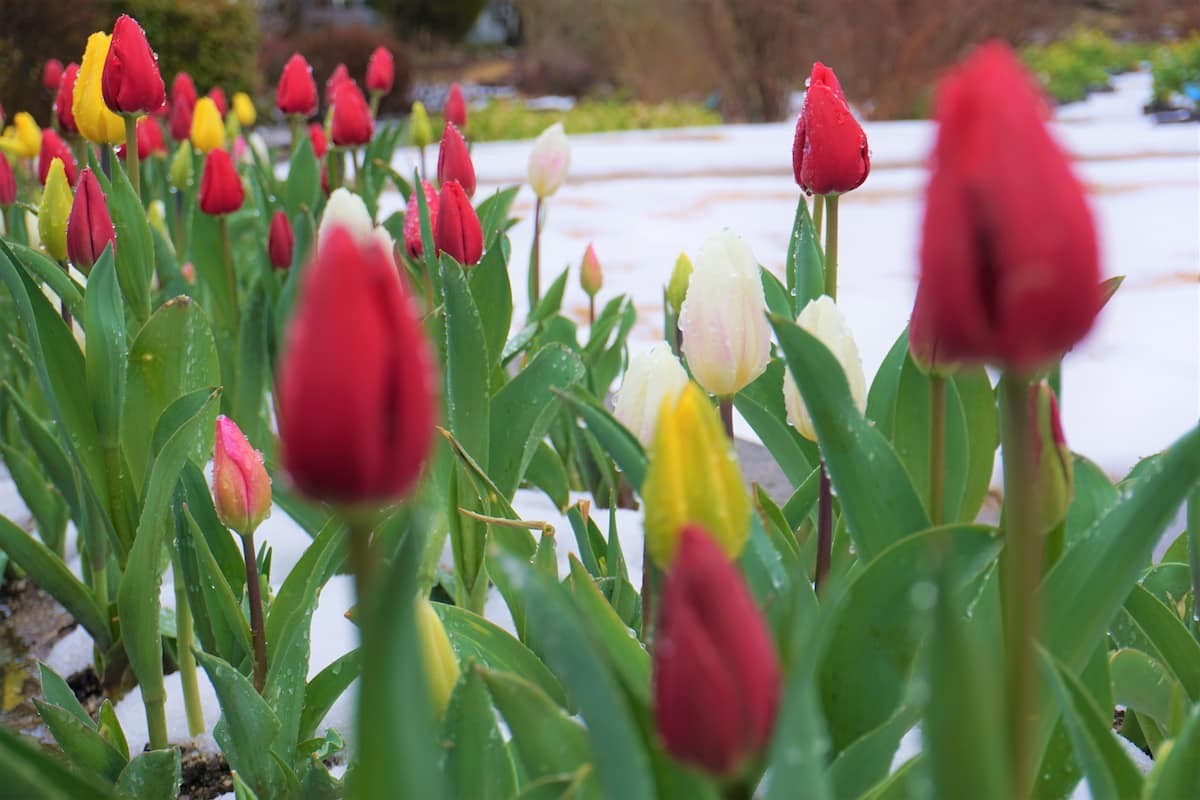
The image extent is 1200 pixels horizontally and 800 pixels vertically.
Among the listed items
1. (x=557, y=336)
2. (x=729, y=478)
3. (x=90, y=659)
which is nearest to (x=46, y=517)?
(x=90, y=659)

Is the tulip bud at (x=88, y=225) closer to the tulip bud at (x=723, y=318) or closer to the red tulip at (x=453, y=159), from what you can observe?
the red tulip at (x=453, y=159)

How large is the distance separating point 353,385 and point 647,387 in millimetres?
616

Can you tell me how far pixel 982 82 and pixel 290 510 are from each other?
121cm

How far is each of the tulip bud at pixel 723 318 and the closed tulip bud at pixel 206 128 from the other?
1763 mm

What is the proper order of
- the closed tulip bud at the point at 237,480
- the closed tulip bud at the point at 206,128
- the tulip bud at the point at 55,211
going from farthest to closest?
the closed tulip bud at the point at 206,128 → the tulip bud at the point at 55,211 → the closed tulip bud at the point at 237,480

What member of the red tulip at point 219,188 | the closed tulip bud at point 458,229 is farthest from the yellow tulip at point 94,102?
the closed tulip bud at point 458,229

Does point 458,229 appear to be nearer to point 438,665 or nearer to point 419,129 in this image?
point 438,665

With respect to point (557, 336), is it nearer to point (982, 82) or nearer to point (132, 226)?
point (132, 226)

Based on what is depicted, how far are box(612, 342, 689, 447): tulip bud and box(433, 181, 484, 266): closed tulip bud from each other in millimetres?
424

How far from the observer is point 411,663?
16.6 inches

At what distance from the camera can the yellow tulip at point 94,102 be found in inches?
58.1

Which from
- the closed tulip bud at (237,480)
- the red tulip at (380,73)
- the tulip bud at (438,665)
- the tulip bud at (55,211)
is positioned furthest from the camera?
the red tulip at (380,73)

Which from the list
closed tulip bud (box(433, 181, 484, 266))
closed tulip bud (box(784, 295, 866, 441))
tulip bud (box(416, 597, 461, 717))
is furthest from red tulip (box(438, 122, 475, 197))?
tulip bud (box(416, 597, 461, 717))

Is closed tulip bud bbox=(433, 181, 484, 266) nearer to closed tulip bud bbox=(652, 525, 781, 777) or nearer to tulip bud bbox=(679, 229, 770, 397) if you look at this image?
tulip bud bbox=(679, 229, 770, 397)
